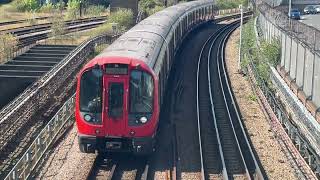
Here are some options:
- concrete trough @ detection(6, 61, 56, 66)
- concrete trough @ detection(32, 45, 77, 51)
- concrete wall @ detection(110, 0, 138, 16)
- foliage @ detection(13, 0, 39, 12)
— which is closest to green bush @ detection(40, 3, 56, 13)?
foliage @ detection(13, 0, 39, 12)

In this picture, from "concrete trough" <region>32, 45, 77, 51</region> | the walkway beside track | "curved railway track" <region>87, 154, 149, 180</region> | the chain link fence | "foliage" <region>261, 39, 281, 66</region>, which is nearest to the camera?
"curved railway track" <region>87, 154, 149, 180</region>

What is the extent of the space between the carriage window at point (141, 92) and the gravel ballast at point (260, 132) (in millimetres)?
3799

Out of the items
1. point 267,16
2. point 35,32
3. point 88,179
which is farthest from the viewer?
point 35,32

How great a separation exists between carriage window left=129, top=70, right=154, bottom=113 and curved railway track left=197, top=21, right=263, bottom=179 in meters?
2.28

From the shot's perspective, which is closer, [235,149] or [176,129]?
[235,149]

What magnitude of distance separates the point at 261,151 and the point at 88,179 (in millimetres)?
5727

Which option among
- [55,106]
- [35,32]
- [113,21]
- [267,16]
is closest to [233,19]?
[113,21]

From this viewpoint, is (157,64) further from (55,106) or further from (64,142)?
(55,106)

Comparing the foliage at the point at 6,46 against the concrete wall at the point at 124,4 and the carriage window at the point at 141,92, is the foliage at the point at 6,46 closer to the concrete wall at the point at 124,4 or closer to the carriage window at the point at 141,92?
the carriage window at the point at 141,92

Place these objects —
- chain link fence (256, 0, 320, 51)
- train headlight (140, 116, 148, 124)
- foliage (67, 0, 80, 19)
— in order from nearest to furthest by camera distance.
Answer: train headlight (140, 116, 148, 124)
chain link fence (256, 0, 320, 51)
foliage (67, 0, 80, 19)

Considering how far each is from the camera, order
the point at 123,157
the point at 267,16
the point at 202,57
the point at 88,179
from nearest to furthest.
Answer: the point at 88,179 < the point at 123,157 < the point at 267,16 < the point at 202,57

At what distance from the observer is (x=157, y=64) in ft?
55.6

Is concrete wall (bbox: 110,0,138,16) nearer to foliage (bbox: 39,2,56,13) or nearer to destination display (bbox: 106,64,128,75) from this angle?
foliage (bbox: 39,2,56,13)

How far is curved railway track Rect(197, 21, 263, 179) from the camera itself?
593 inches
